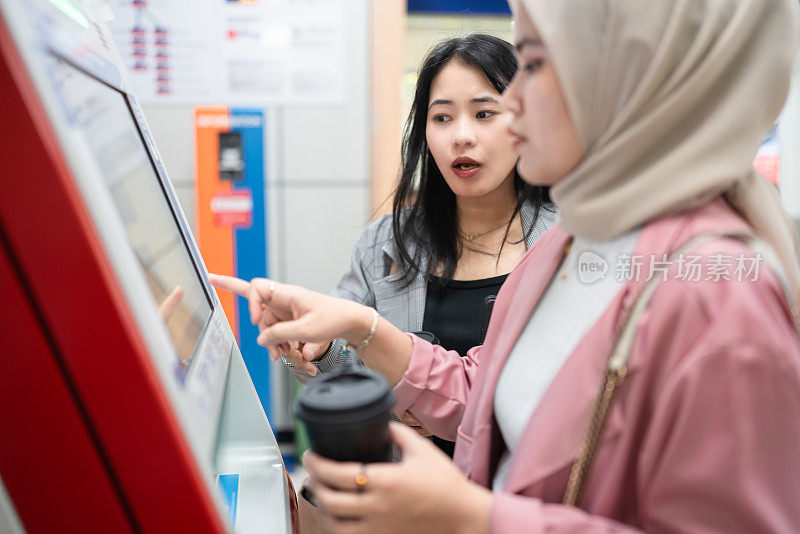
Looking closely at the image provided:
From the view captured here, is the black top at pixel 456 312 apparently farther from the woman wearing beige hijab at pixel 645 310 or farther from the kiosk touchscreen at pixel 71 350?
the kiosk touchscreen at pixel 71 350

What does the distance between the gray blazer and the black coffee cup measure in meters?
1.02

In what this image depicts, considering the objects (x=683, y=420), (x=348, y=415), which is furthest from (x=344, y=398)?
(x=683, y=420)

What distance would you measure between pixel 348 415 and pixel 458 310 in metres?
1.08

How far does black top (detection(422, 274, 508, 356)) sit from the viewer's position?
5.14ft

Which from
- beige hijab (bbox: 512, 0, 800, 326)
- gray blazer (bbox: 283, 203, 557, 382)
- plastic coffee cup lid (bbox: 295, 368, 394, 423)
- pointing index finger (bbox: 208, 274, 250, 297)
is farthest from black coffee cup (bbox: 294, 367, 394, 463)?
gray blazer (bbox: 283, 203, 557, 382)

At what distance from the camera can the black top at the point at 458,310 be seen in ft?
5.14

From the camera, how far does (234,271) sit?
3.08 meters

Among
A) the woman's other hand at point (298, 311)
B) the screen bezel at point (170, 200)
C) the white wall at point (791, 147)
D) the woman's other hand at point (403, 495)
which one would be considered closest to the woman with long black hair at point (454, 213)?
the woman's other hand at point (298, 311)

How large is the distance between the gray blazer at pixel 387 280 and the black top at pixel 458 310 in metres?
0.03

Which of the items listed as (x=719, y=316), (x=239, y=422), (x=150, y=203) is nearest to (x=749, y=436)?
(x=719, y=316)

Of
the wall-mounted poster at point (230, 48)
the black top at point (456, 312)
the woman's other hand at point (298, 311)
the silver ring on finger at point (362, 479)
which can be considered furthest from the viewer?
the wall-mounted poster at point (230, 48)

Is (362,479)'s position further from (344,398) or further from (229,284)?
(229,284)

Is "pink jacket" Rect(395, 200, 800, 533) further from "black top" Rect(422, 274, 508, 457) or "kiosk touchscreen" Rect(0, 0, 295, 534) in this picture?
"black top" Rect(422, 274, 508, 457)

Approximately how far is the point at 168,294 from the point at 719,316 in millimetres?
667
